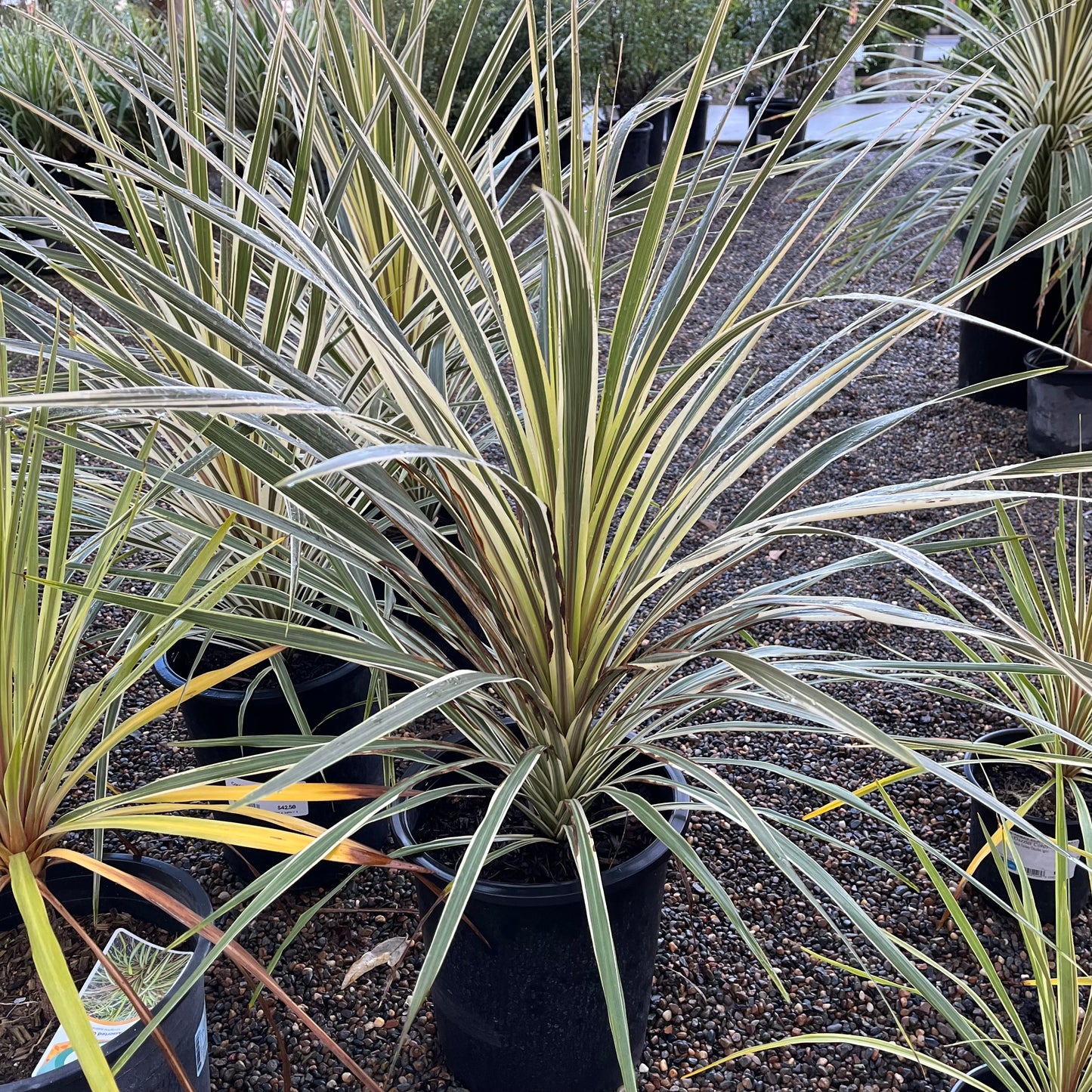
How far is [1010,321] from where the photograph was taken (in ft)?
8.43

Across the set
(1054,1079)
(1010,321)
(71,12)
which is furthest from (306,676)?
(71,12)

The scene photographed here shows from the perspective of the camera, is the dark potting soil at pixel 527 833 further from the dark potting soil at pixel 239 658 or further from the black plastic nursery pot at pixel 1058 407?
the black plastic nursery pot at pixel 1058 407

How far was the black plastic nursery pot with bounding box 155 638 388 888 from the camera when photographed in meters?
1.26

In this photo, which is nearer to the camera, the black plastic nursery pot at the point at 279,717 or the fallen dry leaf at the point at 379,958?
the fallen dry leaf at the point at 379,958

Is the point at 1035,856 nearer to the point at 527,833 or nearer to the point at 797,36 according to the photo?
the point at 527,833

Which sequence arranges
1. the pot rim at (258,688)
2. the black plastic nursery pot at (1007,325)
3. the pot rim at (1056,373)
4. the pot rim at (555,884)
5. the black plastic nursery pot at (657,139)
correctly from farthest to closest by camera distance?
the black plastic nursery pot at (657,139)
the black plastic nursery pot at (1007,325)
the pot rim at (1056,373)
the pot rim at (258,688)
the pot rim at (555,884)

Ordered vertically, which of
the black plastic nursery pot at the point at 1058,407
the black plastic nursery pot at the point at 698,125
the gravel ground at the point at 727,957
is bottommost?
the gravel ground at the point at 727,957

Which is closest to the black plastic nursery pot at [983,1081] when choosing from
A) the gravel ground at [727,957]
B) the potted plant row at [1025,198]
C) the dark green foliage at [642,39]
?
the gravel ground at [727,957]

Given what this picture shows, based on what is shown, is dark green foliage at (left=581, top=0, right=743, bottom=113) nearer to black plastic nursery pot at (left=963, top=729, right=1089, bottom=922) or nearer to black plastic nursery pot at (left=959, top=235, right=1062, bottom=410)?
black plastic nursery pot at (left=959, top=235, right=1062, bottom=410)

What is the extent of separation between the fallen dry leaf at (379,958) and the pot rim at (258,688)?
0.32 m

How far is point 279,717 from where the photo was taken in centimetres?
128

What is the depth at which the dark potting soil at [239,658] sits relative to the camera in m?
1.31

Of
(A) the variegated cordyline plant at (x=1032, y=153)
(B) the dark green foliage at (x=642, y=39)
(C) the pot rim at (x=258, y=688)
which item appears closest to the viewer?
(C) the pot rim at (x=258, y=688)

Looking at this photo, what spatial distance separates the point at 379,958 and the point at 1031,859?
82 centimetres
